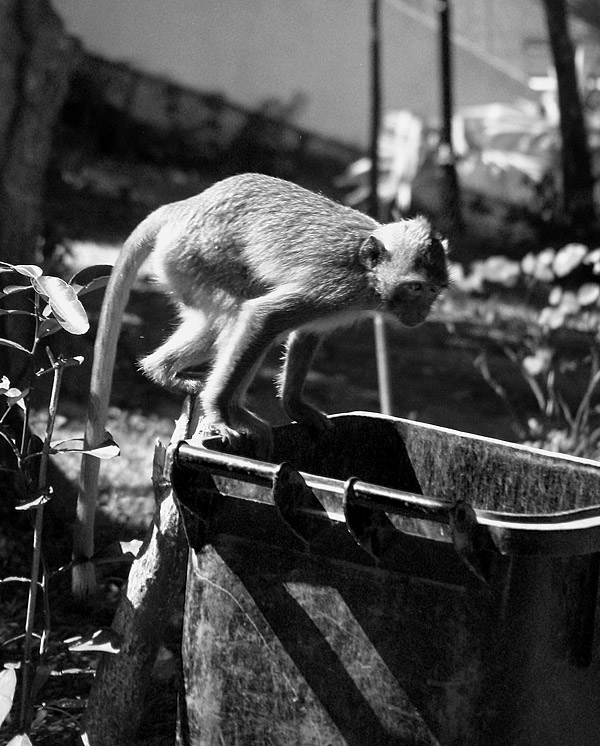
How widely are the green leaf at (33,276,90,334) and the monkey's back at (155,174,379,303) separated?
36.4 inches

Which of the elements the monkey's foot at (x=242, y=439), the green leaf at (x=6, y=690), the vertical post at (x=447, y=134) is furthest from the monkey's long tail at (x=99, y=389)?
the vertical post at (x=447, y=134)

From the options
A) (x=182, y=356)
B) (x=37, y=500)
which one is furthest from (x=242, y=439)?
(x=182, y=356)

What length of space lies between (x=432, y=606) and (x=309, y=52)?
1137 centimetres

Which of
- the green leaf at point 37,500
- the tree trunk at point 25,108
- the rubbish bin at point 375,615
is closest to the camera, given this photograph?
the rubbish bin at point 375,615

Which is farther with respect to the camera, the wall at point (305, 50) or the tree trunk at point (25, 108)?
the wall at point (305, 50)

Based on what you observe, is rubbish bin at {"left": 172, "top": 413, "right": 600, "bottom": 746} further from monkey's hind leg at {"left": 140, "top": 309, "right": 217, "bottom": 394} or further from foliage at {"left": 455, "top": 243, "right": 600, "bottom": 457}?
foliage at {"left": 455, "top": 243, "right": 600, "bottom": 457}

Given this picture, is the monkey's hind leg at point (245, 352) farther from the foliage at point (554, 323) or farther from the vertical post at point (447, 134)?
the vertical post at point (447, 134)

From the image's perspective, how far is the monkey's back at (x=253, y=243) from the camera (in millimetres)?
3162

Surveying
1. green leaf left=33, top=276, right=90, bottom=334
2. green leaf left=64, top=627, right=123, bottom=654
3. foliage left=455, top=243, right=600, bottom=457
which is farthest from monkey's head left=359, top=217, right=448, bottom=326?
green leaf left=64, top=627, right=123, bottom=654

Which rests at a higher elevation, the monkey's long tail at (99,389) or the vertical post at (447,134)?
the vertical post at (447,134)

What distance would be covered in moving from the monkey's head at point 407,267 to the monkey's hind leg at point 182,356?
56cm

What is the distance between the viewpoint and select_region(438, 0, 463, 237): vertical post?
7.79 meters

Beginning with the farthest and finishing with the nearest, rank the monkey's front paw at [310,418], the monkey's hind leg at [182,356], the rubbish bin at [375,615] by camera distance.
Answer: the monkey's hind leg at [182,356] → the monkey's front paw at [310,418] → the rubbish bin at [375,615]

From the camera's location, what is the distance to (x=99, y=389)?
2871mm
